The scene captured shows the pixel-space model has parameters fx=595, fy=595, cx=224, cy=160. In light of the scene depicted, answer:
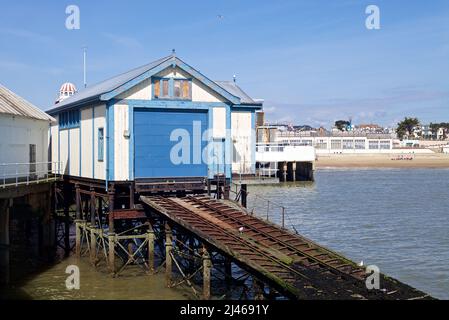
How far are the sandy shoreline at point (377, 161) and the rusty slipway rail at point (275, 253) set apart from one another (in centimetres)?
8884

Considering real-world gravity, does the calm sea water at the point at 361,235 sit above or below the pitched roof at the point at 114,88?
below

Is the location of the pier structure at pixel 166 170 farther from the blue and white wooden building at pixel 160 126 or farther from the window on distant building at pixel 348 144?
the window on distant building at pixel 348 144

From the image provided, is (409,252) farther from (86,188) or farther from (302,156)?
(302,156)

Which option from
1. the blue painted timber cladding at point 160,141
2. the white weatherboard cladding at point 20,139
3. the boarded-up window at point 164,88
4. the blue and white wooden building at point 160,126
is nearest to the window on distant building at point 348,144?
the white weatherboard cladding at point 20,139

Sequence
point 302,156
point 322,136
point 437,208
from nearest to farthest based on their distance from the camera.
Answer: point 437,208 → point 302,156 → point 322,136

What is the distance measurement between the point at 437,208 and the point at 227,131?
25.2 meters

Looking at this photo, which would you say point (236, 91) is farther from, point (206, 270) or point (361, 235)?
point (206, 270)

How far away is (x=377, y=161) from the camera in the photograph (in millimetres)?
118438

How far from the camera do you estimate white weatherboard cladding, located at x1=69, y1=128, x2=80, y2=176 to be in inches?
1014

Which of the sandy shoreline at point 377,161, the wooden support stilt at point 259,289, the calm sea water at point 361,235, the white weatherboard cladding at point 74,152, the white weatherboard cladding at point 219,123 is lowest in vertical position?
the calm sea water at point 361,235

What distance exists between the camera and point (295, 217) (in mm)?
39469

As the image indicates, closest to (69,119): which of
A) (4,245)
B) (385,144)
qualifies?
(4,245)

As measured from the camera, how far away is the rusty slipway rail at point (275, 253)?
1360cm
